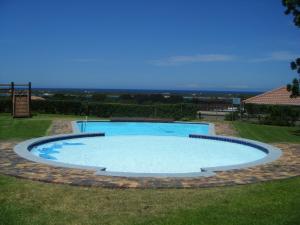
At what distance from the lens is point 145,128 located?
22.0 metres

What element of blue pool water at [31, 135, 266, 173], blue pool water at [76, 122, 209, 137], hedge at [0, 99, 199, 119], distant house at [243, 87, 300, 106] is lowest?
blue pool water at [31, 135, 266, 173]

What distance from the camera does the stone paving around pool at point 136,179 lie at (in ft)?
25.0

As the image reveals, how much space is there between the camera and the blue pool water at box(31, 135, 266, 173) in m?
12.5

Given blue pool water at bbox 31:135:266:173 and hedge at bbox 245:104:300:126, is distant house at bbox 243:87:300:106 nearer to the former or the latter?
hedge at bbox 245:104:300:126

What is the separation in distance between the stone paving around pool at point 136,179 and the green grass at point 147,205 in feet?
1.15

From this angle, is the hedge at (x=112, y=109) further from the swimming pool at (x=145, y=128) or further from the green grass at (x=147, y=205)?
the green grass at (x=147, y=205)

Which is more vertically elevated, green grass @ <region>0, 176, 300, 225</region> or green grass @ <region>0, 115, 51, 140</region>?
green grass @ <region>0, 115, 51, 140</region>

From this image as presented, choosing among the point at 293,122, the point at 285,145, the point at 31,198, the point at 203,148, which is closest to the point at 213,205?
the point at 31,198

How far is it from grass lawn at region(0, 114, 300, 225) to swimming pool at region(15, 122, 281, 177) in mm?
1645

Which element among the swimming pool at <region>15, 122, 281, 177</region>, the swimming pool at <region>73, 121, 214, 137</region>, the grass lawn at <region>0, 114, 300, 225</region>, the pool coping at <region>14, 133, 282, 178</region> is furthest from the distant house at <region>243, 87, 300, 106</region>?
the grass lawn at <region>0, 114, 300, 225</region>

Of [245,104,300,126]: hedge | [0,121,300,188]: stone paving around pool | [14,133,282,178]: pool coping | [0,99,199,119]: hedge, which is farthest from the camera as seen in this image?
[0,99,199,119]: hedge

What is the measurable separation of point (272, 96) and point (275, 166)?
1901 centimetres

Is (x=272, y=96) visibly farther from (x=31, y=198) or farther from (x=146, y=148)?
(x=31, y=198)

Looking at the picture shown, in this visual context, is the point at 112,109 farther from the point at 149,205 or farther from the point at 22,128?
the point at 149,205
